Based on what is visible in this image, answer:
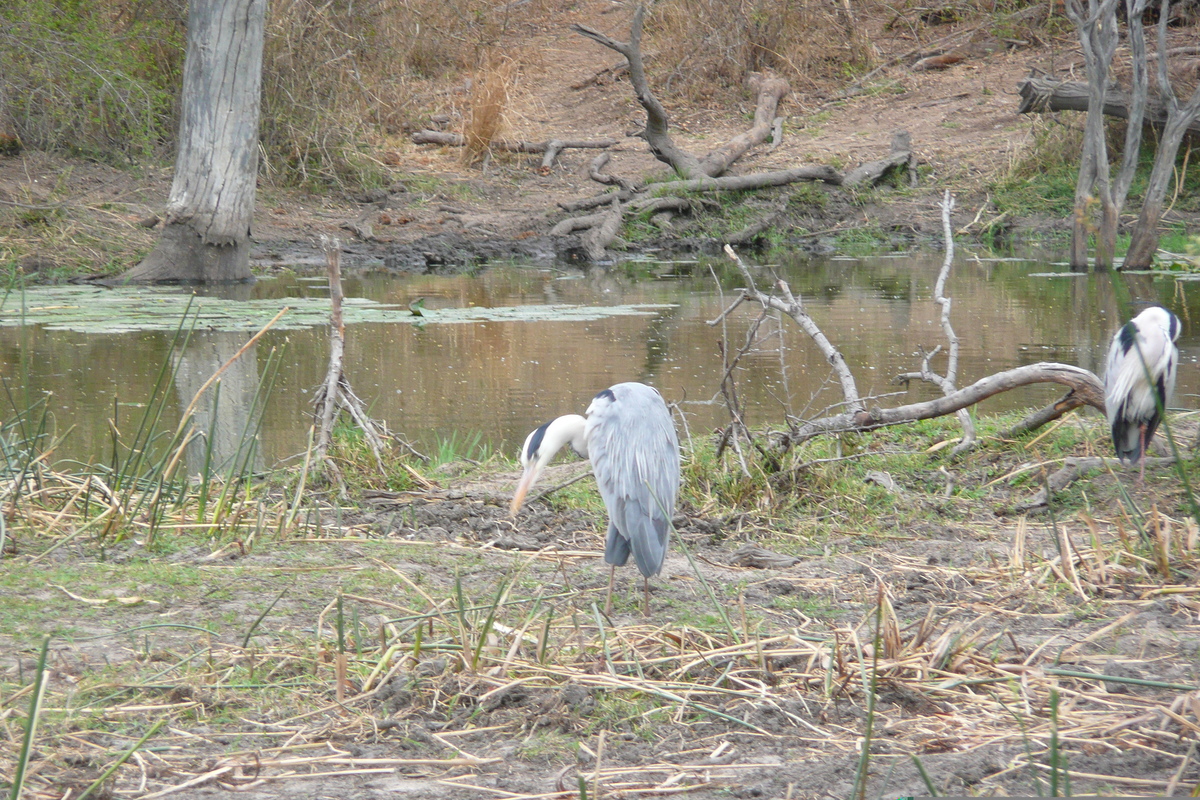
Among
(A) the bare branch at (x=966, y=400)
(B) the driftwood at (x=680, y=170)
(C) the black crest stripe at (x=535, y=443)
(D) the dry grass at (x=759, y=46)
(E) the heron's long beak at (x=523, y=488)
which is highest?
(D) the dry grass at (x=759, y=46)

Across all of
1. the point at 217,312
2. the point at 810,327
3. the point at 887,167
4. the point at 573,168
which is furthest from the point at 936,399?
the point at 573,168

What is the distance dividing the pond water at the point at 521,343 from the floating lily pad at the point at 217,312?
0.02 m

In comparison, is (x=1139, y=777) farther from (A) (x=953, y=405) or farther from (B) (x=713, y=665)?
(A) (x=953, y=405)

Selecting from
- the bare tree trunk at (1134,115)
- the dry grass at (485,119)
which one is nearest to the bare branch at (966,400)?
the bare tree trunk at (1134,115)

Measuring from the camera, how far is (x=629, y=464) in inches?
117

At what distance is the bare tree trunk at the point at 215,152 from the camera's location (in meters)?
9.17

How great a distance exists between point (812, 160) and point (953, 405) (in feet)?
32.5

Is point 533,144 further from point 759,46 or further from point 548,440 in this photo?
point 548,440

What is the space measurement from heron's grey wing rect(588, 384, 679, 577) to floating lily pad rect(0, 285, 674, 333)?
4639mm

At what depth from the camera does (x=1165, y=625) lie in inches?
105

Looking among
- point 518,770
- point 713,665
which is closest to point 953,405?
point 713,665

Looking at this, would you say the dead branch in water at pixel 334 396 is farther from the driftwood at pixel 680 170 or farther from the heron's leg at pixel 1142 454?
the driftwood at pixel 680 170

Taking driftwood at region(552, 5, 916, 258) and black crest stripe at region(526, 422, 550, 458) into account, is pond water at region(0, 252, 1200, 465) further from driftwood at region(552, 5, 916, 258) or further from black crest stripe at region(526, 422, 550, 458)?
driftwood at region(552, 5, 916, 258)

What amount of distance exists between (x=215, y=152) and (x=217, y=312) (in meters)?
2.07
